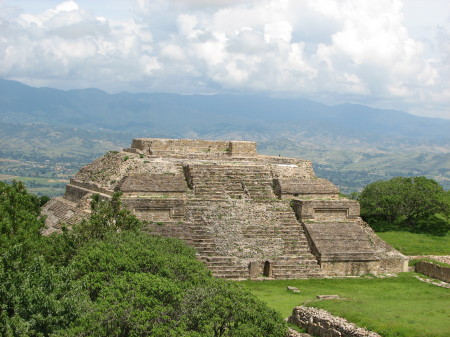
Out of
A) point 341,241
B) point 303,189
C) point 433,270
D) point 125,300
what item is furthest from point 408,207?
point 125,300

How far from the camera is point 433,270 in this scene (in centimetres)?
2566

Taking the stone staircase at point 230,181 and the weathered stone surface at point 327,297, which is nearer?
the weathered stone surface at point 327,297

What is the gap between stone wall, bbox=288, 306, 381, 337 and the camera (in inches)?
614

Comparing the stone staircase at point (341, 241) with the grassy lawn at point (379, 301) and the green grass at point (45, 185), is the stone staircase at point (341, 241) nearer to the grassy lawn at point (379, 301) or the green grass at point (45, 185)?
the grassy lawn at point (379, 301)

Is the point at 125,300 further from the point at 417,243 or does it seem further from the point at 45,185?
the point at 45,185

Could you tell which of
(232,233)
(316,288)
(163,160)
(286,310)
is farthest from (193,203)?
(286,310)

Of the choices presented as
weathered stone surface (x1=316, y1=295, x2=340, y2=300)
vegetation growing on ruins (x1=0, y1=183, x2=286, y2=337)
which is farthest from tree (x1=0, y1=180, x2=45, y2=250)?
weathered stone surface (x1=316, y1=295, x2=340, y2=300)

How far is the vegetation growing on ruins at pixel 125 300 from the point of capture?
1392 cm

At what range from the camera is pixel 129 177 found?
91.5 feet

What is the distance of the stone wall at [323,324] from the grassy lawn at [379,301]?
12.4 inches

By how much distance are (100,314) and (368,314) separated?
7555 mm

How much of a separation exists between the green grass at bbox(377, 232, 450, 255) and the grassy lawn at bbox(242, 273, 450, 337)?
5059 mm

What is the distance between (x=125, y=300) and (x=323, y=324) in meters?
5.75

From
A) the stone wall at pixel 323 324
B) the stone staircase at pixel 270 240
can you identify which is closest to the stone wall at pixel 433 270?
the stone staircase at pixel 270 240
